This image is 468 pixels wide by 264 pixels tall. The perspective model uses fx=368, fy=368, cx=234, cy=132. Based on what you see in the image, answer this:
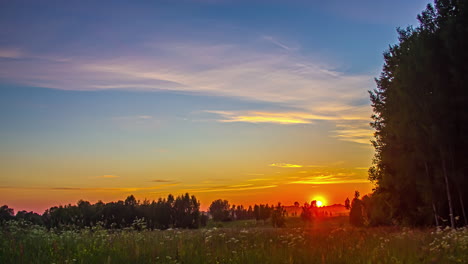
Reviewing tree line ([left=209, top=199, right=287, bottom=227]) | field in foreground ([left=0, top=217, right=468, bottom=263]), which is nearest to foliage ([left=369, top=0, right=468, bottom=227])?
field in foreground ([left=0, top=217, right=468, bottom=263])

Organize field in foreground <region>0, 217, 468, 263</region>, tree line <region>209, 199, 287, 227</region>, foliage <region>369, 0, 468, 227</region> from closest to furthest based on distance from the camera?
field in foreground <region>0, 217, 468, 263</region>, foliage <region>369, 0, 468, 227</region>, tree line <region>209, 199, 287, 227</region>

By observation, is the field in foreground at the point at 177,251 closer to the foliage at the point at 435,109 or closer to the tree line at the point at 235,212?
the foliage at the point at 435,109

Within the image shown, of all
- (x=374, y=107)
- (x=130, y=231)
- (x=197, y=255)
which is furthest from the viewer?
(x=374, y=107)

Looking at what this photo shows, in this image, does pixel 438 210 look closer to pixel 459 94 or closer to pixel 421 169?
pixel 421 169

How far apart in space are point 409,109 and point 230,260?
21594 millimetres

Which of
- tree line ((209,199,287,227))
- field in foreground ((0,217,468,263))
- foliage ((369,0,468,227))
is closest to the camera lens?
field in foreground ((0,217,468,263))

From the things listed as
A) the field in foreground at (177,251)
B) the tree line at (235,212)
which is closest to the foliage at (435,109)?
the field in foreground at (177,251)

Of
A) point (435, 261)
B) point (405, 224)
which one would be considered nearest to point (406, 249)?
point (435, 261)

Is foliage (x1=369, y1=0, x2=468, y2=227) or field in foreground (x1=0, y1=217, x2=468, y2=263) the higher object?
foliage (x1=369, y1=0, x2=468, y2=227)

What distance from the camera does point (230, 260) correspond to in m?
8.23

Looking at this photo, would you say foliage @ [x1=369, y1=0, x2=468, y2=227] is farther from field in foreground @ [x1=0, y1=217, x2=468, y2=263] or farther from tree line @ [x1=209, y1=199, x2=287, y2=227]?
tree line @ [x1=209, y1=199, x2=287, y2=227]

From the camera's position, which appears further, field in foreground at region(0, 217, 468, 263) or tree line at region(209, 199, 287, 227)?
tree line at region(209, 199, 287, 227)

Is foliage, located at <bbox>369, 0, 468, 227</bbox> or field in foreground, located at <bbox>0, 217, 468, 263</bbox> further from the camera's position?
foliage, located at <bbox>369, 0, 468, 227</bbox>

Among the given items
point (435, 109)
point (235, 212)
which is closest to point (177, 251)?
point (435, 109)
